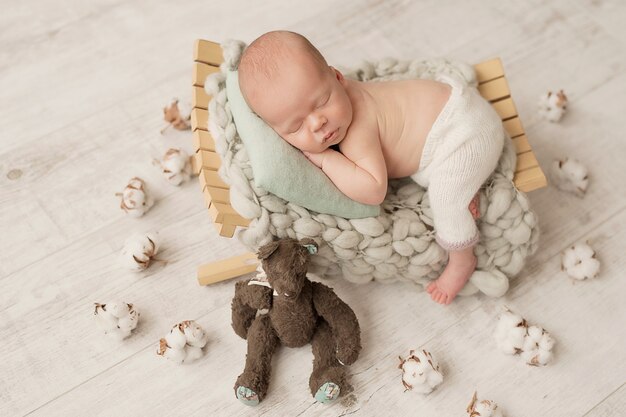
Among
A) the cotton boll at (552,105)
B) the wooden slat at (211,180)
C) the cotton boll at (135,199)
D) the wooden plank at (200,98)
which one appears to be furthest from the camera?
the cotton boll at (552,105)

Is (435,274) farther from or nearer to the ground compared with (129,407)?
farther from the ground

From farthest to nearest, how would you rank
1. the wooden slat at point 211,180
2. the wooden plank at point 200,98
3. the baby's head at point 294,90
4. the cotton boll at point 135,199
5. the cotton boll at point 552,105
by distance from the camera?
the cotton boll at point 552,105
the cotton boll at point 135,199
the wooden plank at point 200,98
the wooden slat at point 211,180
the baby's head at point 294,90

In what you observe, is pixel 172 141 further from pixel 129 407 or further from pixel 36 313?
pixel 129 407

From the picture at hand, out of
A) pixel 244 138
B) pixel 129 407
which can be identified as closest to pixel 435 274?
pixel 244 138

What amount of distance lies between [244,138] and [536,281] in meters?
0.65

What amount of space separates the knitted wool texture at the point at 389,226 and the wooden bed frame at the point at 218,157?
2 cm

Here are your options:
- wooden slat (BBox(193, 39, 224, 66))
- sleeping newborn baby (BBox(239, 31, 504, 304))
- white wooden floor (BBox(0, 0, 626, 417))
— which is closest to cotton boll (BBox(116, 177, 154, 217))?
white wooden floor (BBox(0, 0, 626, 417))

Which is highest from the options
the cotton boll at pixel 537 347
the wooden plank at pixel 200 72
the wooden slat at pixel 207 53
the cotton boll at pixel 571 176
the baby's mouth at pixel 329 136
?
the baby's mouth at pixel 329 136

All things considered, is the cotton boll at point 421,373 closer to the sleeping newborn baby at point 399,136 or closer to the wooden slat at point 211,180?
the sleeping newborn baby at point 399,136

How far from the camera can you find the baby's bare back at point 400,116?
117 centimetres

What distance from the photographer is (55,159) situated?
1520 mm

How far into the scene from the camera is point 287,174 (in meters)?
1.11

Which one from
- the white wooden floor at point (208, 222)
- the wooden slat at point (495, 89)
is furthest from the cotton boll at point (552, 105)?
the wooden slat at point (495, 89)

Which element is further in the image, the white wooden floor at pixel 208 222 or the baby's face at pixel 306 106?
the white wooden floor at pixel 208 222
